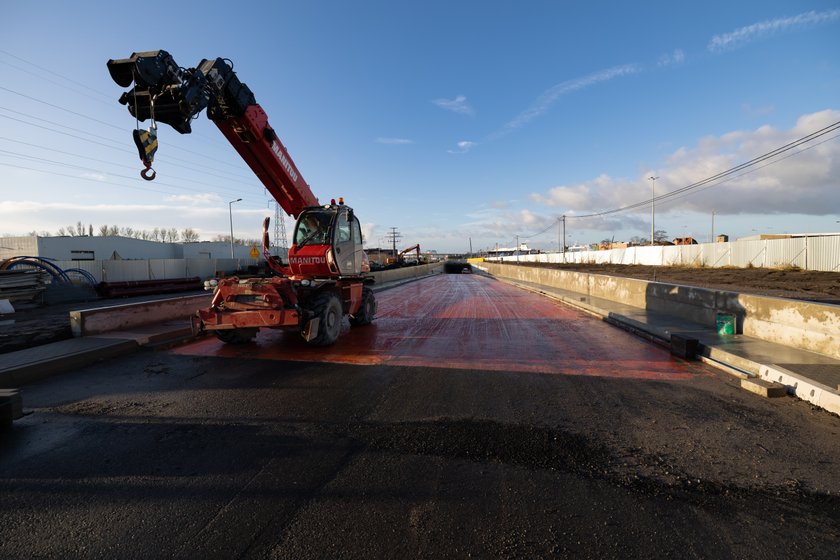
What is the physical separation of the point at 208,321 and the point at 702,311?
11.0 metres

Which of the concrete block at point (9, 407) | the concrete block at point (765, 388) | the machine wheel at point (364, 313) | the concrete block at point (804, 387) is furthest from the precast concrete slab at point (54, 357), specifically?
the concrete block at point (804, 387)

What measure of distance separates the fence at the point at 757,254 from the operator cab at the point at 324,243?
99.9 ft

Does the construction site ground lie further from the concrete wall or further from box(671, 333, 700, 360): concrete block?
box(671, 333, 700, 360): concrete block

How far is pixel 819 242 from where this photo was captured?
2638cm

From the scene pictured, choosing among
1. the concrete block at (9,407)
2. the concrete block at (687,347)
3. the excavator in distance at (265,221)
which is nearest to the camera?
the concrete block at (9,407)

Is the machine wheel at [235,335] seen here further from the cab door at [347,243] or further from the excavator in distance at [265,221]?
the cab door at [347,243]

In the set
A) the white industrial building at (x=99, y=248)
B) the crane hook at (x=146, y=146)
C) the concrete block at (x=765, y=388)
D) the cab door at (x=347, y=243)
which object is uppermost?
the white industrial building at (x=99, y=248)

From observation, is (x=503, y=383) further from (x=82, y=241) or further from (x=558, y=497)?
(x=82, y=241)

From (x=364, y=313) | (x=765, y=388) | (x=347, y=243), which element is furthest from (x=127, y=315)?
(x=765, y=388)

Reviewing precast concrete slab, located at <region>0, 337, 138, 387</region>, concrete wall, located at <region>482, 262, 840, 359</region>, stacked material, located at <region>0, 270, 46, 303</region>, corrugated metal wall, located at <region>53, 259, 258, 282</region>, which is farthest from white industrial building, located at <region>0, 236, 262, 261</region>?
concrete wall, located at <region>482, 262, 840, 359</region>

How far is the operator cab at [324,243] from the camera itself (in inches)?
379

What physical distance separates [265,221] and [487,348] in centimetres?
559

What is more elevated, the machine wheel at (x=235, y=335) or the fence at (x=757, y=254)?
the fence at (x=757, y=254)

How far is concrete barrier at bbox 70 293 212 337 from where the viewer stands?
8664mm
